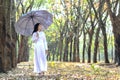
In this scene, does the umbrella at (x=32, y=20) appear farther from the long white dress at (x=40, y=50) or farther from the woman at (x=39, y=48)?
the long white dress at (x=40, y=50)

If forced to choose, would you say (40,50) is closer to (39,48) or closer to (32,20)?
(39,48)

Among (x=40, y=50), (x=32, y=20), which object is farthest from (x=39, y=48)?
(x=32, y=20)

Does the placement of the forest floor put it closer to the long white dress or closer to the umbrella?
the long white dress

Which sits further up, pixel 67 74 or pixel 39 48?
pixel 39 48

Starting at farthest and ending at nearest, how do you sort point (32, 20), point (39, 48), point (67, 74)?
point (32, 20) < point (67, 74) < point (39, 48)

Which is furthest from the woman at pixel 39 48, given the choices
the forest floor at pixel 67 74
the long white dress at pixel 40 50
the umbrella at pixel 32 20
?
the umbrella at pixel 32 20

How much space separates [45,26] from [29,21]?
68cm

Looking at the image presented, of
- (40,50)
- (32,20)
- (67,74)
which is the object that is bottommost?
(67,74)

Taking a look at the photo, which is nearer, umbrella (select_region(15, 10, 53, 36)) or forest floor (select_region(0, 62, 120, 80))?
forest floor (select_region(0, 62, 120, 80))

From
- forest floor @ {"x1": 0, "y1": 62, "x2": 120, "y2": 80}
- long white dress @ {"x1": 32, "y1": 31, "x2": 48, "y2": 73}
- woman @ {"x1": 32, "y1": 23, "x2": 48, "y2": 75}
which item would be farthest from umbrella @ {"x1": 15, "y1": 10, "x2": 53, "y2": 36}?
forest floor @ {"x1": 0, "y1": 62, "x2": 120, "y2": 80}

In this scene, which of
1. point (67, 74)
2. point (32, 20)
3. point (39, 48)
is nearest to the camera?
point (39, 48)

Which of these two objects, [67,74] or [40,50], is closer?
[40,50]

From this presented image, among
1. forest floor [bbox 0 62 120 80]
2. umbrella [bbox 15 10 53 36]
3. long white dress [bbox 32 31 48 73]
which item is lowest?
forest floor [bbox 0 62 120 80]

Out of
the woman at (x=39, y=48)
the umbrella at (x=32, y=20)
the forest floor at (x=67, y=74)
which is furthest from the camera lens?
the umbrella at (x=32, y=20)
